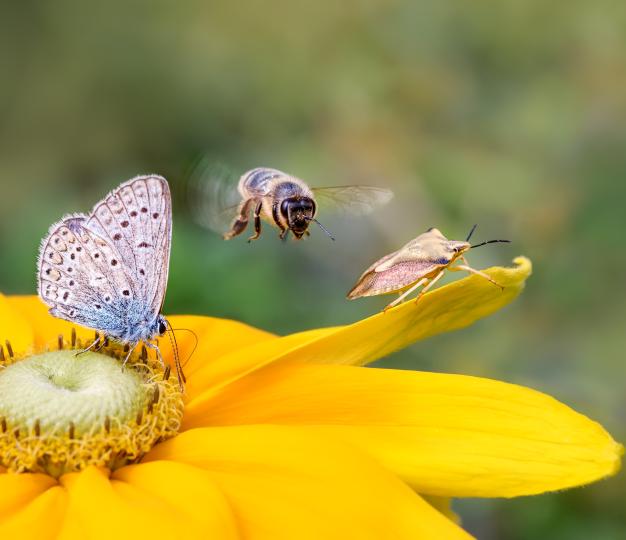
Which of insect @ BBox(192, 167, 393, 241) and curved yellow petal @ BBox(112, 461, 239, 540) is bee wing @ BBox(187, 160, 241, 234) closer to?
insect @ BBox(192, 167, 393, 241)

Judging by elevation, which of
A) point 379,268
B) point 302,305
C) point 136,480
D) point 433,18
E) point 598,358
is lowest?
point 598,358

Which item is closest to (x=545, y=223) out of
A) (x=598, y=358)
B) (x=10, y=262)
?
(x=598, y=358)

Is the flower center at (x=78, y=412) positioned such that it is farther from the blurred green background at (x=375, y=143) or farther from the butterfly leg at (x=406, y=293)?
the blurred green background at (x=375, y=143)

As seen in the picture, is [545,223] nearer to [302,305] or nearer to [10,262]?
[302,305]

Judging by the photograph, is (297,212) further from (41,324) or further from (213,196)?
(41,324)

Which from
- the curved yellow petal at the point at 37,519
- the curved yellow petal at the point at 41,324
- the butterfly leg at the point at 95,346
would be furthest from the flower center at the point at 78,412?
the curved yellow petal at the point at 41,324

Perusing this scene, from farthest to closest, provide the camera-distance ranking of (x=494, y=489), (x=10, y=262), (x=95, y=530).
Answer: (x=10, y=262) < (x=494, y=489) < (x=95, y=530)

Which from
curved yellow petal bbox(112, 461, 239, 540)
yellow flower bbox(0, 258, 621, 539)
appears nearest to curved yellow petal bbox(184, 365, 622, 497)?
yellow flower bbox(0, 258, 621, 539)
